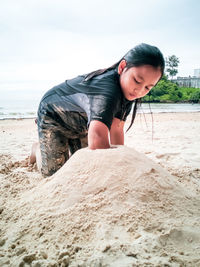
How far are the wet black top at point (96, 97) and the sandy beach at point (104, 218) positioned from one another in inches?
10.7

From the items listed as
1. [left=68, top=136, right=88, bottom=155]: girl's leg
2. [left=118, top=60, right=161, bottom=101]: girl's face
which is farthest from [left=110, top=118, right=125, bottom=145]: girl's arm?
[left=68, top=136, right=88, bottom=155]: girl's leg

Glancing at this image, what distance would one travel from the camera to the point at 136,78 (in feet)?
4.70

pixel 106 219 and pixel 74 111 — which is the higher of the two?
pixel 74 111

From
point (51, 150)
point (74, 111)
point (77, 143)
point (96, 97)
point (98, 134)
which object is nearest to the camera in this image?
point (98, 134)

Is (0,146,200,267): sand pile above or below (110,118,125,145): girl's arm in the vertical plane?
below

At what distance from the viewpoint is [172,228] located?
3.14 ft

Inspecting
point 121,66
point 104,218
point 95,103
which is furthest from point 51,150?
point 104,218

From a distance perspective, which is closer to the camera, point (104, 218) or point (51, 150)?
point (104, 218)

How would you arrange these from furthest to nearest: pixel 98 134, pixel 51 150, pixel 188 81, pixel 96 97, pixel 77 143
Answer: pixel 188 81, pixel 77 143, pixel 51 150, pixel 96 97, pixel 98 134

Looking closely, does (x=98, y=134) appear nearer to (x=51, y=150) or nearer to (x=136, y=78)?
(x=136, y=78)

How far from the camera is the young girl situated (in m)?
1.38

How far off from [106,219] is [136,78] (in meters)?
0.95

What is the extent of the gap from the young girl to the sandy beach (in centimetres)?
25

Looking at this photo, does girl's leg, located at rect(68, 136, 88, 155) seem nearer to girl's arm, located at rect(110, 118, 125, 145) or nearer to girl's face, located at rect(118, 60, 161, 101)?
→ girl's arm, located at rect(110, 118, 125, 145)
